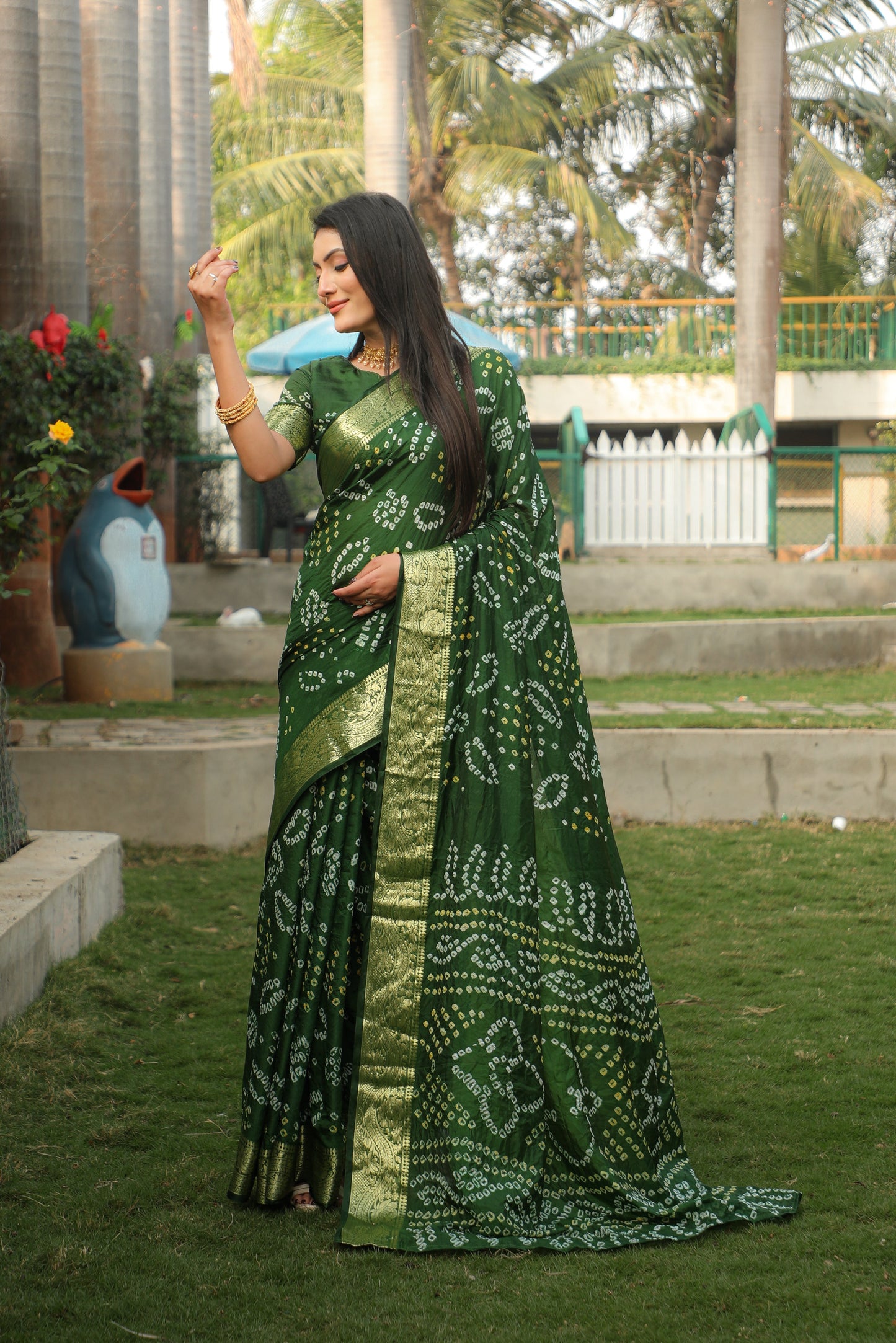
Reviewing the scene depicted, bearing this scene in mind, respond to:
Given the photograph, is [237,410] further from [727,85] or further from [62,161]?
[727,85]

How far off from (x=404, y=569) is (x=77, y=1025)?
165cm

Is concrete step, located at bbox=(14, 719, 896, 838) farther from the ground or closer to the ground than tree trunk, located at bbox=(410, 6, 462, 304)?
closer to the ground

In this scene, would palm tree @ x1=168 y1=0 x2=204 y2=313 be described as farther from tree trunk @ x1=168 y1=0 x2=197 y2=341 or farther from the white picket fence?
the white picket fence

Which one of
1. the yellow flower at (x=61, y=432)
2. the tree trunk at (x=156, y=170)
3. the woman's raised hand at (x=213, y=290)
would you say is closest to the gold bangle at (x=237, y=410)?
the woman's raised hand at (x=213, y=290)

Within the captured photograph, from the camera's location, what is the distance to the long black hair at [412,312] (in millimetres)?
2584

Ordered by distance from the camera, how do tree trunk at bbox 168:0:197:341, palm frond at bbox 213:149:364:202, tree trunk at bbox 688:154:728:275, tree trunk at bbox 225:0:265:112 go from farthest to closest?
tree trunk at bbox 688:154:728:275 < palm frond at bbox 213:149:364:202 < tree trunk at bbox 168:0:197:341 < tree trunk at bbox 225:0:265:112

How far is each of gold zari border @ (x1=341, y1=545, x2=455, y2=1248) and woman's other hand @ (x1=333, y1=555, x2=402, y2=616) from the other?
0.07ft

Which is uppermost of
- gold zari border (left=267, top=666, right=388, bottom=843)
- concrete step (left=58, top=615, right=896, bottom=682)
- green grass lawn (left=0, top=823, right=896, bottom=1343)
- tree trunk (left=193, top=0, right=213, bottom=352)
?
tree trunk (left=193, top=0, right=213, bottom=352)

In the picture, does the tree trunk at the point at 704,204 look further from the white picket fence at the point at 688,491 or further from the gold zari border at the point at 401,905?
the gold zari border at the point at 401,905

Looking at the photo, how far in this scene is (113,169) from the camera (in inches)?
385

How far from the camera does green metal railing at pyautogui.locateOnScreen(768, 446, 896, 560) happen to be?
476 inches

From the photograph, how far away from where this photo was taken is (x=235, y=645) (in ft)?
28.8

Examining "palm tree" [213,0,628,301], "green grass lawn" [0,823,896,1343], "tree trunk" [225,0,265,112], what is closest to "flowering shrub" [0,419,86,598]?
"green grass lawn" [0,823,896,1343]

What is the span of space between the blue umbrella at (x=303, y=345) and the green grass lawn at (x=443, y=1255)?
764cm
